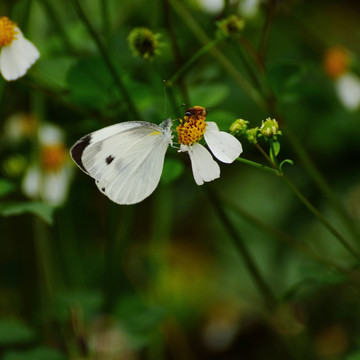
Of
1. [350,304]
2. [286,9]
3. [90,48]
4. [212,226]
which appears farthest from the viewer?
[212,226]

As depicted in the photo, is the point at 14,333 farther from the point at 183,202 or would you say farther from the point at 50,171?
the point at 183,202

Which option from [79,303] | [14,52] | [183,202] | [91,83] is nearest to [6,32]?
→ [14,52]

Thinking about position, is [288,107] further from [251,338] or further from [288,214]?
[251,338]

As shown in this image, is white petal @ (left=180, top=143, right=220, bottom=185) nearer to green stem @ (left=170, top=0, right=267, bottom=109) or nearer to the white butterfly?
the white butterfly

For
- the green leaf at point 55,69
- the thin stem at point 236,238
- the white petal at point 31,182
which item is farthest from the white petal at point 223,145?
the white petal at point 31,182

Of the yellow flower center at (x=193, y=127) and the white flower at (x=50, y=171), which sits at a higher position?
the white flower at (x=50, y=171)

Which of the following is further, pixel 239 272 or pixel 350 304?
pixel 239 272

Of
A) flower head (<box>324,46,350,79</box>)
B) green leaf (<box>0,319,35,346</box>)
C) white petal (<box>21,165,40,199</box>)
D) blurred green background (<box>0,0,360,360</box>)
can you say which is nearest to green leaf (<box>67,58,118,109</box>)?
blurred green background (<box>0,0,360,360</box>)

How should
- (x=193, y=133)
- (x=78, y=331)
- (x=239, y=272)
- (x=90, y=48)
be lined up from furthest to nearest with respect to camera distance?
(x=239, y=272) → (x=90, y=48) → (x=78, y=331) → (x=193, y=133)

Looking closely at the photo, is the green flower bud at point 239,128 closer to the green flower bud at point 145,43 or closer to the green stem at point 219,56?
the green flower bud at point 145,43

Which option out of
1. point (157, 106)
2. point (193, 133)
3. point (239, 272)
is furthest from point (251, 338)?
point (193, 133)
